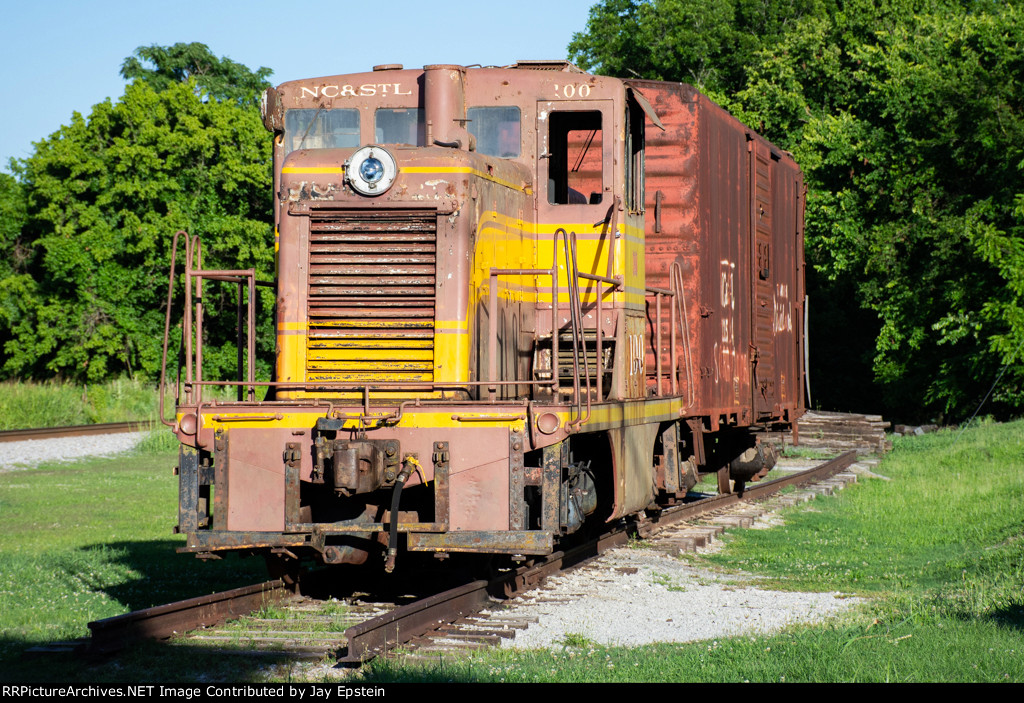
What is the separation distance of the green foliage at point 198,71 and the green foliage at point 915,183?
986 inches

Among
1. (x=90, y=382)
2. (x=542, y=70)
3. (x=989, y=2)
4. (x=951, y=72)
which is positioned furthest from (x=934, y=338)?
(x=90, y=382)

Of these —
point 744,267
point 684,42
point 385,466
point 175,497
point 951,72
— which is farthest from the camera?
point 684,42

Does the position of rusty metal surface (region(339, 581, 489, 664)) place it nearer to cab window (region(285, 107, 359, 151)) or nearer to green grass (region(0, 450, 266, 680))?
green grass (region(0, 450, 266, 680))

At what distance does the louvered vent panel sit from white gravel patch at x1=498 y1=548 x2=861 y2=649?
1.94 m

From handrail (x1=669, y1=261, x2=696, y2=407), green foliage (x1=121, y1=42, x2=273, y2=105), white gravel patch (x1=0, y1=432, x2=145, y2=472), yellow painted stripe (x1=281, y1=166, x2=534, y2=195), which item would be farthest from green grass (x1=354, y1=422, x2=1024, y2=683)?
green foliage (x1=121, y1=42, x2=273, y2=105)

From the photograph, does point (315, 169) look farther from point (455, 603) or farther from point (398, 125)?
point (455, 603)

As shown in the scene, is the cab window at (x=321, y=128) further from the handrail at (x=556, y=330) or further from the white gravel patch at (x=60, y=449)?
the white gravel patch at (x=60, y=449)

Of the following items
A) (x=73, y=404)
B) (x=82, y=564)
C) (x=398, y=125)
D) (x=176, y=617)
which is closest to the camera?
(x=176, y=617)

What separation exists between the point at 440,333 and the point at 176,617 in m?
2.53

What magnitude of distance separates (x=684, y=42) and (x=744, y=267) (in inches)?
1382

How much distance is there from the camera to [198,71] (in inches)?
2128

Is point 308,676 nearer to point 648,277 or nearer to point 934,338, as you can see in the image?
point 648,277

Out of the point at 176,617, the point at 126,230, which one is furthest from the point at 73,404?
the point at 176,617

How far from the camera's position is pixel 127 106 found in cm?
3834
